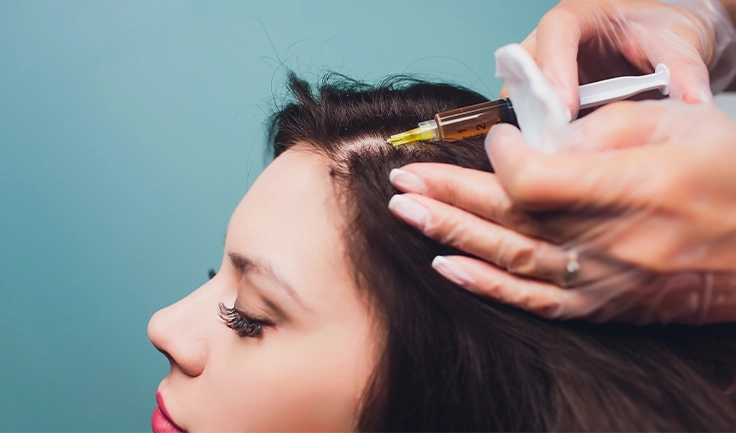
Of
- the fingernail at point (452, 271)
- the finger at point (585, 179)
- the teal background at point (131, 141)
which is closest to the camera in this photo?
the finger at point (585, 179)

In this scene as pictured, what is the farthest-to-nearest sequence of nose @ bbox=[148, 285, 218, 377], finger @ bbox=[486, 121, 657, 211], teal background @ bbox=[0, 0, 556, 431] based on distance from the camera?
teal background @ bbox=[0, 0, 556, 431] < nose @ bbox=[148, 285, 218, 377] < finger @ bbox=[486, 121, 657, 211]

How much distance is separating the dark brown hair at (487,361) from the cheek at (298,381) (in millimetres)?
31

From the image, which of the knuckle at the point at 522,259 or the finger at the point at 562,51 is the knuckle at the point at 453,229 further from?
the finger at the point at 562,51

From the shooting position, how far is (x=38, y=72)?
3.56 ft

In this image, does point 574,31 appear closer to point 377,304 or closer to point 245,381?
point 377,304

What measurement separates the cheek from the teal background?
588mm

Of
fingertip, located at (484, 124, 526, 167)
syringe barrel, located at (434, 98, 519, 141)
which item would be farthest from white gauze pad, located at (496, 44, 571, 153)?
syringe barrel, located at (434, 98, 519, 141)

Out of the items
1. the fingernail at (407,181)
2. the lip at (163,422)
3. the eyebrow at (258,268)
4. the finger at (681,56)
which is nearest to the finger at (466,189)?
the fingernail at (407,181)

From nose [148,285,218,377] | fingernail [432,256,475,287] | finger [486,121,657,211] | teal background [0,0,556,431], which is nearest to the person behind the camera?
finger [486,121,657,211]

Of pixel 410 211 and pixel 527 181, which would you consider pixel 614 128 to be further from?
pixel 410 211

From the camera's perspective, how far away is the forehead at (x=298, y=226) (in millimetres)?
659

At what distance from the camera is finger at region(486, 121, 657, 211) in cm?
49

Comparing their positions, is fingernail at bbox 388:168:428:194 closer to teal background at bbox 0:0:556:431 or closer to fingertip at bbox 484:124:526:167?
fingertip at bbox 484:124:526:167

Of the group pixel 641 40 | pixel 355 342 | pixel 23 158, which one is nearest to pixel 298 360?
pixel 355 342
